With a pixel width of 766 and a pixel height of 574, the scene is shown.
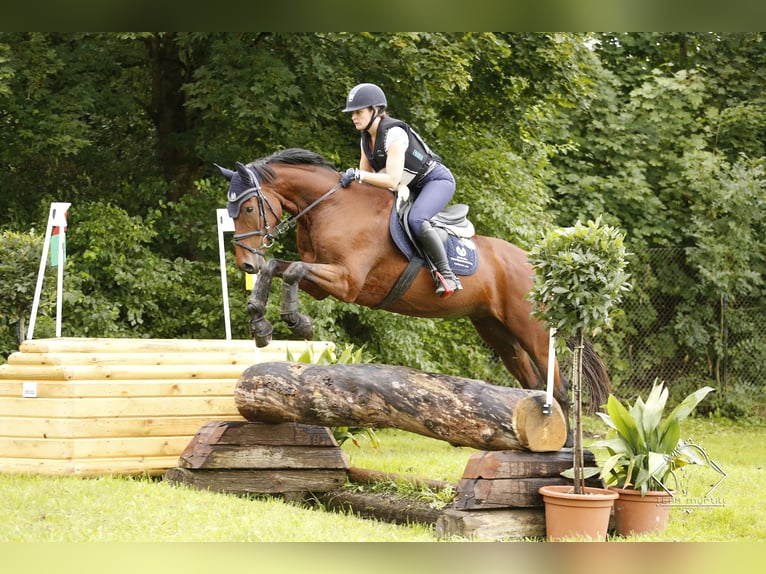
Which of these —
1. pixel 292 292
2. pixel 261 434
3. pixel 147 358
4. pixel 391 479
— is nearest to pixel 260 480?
pixel 261 434

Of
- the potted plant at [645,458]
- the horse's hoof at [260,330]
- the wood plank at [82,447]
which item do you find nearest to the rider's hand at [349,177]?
the horse's hoof at [260,330]

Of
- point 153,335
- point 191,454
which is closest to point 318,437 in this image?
point 191,454

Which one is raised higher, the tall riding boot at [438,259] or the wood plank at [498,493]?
the tall riding boot at [438,259]

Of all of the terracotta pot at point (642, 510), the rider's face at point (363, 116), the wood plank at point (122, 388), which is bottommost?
the terracotta pot at point (642, 510)

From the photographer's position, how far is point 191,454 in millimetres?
5891

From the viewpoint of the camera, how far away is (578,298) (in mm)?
4367

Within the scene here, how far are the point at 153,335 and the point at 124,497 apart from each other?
5562 millimetres

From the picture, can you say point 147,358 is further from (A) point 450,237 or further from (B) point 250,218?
(A) point 450,237

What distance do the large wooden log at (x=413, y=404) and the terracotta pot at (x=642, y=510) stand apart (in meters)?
0.48

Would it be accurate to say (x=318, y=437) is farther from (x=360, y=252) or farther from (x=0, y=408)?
(x=0, y=408)

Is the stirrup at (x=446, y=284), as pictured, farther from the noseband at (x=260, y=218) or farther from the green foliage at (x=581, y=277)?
the noseband at (x=260, y=218)

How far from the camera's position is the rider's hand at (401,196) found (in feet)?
17.2

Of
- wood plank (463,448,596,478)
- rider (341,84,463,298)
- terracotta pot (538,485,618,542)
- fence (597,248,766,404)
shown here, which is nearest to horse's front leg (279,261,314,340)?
rider (341,84,463,298)

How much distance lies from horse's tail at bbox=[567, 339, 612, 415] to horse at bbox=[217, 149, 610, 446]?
243 mm
